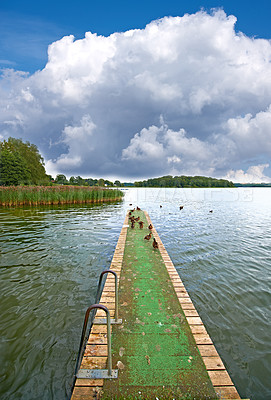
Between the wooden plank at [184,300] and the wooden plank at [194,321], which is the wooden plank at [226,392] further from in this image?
the wooden plank at [184,300]

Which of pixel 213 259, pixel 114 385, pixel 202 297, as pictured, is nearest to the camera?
pixel 114 385

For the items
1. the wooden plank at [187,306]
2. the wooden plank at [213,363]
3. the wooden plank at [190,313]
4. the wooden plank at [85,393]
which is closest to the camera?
the wooden plank at [85,393]

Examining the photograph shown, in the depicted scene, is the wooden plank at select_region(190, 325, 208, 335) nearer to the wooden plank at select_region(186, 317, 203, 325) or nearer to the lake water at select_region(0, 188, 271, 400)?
the wooden plank at select_region(186, 317, 203, 325)

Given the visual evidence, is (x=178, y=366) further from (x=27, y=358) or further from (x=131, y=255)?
(x=131, y=255)

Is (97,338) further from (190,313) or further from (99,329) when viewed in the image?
(190,313)

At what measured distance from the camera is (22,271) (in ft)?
22.3

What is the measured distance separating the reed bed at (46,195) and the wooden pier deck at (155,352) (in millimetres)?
21361

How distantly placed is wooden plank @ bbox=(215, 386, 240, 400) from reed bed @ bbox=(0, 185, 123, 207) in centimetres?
2422

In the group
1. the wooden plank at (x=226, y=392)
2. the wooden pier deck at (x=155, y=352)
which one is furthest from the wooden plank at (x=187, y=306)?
the wooden plank at (x=226, y=392)

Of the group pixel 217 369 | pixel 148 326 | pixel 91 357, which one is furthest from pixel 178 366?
pixel 91 357

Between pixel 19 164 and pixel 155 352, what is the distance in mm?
55240

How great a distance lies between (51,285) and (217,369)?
4.93 m

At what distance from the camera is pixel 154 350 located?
10.3 ft

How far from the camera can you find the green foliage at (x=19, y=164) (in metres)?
46.8
